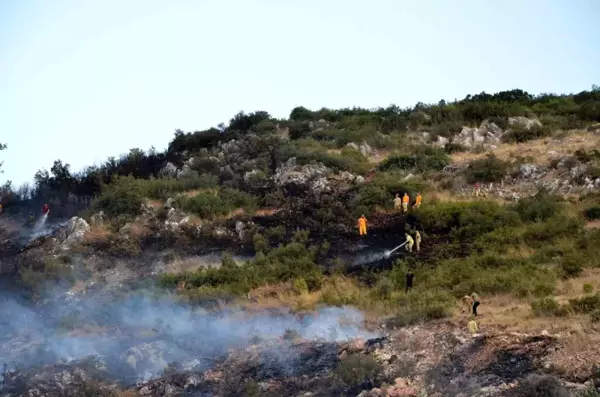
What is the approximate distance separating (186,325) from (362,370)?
6436 mm

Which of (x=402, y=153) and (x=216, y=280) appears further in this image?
(x=402, y=153)

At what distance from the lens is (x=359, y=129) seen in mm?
36406

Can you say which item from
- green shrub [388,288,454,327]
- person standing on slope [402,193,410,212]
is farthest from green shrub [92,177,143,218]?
green shrub [388,288,454,327]

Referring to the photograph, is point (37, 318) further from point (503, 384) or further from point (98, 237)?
point (503, 384)

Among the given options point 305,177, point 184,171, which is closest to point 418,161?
point 305,177

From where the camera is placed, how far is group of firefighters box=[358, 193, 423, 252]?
69.3 ft

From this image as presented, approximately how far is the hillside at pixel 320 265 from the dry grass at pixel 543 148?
16 cm

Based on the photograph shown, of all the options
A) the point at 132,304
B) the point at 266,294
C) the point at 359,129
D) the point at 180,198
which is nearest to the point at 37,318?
the point at 132,304

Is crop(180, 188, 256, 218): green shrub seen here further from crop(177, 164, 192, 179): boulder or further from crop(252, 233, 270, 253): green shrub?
crop(177, 164, 192, 179): boulder

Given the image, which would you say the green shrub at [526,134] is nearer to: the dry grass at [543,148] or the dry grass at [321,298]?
the dry grass at [543,148]

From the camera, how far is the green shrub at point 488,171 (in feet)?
85.1

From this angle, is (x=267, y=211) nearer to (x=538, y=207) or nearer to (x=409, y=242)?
(x=409, y=242)

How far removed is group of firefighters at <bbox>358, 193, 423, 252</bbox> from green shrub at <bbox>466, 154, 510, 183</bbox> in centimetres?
267

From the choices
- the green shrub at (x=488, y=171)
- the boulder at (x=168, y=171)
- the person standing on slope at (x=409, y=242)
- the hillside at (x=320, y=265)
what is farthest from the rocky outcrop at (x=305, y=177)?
the person standing on slope at (x=409, y=242)
